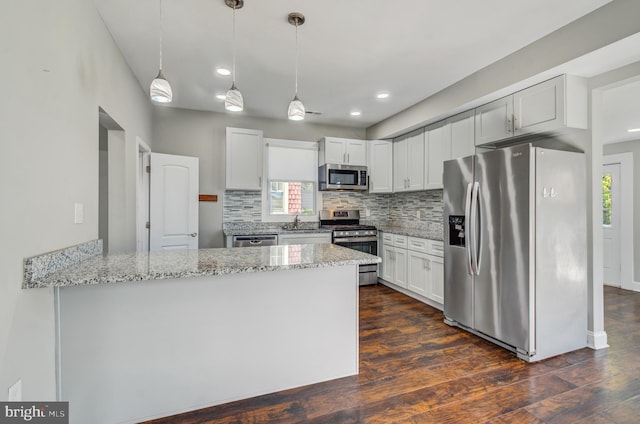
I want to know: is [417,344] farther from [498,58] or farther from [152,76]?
[152,76]

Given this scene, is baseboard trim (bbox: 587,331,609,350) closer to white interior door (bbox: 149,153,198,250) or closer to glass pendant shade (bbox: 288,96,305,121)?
glass pendant shade (bbox: 288,96,305,121)

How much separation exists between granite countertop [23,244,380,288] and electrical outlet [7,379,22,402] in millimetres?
412

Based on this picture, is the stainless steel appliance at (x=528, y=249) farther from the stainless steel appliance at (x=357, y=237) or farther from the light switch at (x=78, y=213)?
the light switch at (x=78, y=213)

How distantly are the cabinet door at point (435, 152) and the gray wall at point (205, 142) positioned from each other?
99.3 inches

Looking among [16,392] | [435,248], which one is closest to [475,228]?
Result: [435,248]

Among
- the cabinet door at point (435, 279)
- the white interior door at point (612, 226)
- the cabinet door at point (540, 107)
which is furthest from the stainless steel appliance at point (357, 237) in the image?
the white interior door at point (612, 226)

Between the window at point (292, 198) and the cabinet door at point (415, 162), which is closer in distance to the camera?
the cabinet door at point (415, 162)

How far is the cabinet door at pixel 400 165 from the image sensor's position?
15.3 feet

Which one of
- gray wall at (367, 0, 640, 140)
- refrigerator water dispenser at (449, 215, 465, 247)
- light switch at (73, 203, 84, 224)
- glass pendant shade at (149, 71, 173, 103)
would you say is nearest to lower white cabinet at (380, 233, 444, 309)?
refrigerator water dispenser at (449, 215, 465, 247)

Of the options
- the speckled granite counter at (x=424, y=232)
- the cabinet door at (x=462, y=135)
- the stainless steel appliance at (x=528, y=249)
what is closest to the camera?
the stainless steel appliance at (x=528, y=249)

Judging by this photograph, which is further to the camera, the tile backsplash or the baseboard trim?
the tile backsplash

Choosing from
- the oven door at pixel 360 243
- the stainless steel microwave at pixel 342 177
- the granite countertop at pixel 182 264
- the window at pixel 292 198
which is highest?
the stainless steel microwave at pixel 342 177

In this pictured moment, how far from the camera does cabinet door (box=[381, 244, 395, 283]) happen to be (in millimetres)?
4598

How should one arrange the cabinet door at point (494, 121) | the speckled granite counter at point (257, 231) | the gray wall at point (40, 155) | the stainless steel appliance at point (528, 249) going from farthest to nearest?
the speckled granite counter at point (257, 231) < the cabinet door at point (494, 121) < the stainless steel appliance at point (528, 249) < the gray wall at point (40, 155)
